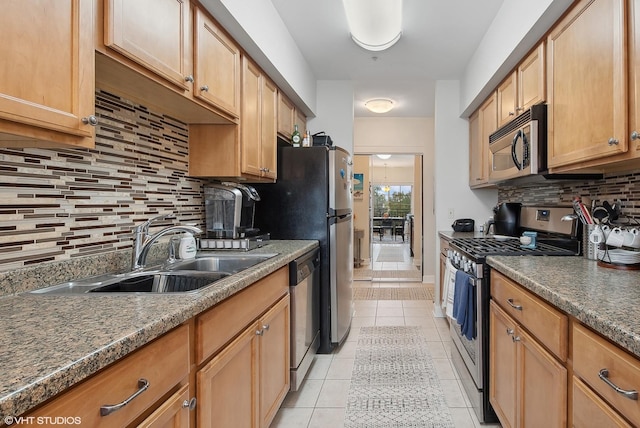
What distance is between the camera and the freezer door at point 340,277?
2834 mm

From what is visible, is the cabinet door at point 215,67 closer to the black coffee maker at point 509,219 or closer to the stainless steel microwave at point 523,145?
the stainless steel microwave at point 523,145

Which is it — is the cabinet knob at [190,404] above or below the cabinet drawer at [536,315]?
below

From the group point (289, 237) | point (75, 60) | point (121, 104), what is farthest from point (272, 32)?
point (75, 60)

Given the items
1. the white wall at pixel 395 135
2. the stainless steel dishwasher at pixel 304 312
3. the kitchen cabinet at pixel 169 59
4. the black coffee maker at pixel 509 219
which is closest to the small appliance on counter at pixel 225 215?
the stainless steel dishwasher at pixel 304 312

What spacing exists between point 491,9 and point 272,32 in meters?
1.49

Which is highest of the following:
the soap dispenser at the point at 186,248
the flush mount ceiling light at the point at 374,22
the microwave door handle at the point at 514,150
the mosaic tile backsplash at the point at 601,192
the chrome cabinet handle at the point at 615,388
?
the flush mount ceiling light at the point at 374,22

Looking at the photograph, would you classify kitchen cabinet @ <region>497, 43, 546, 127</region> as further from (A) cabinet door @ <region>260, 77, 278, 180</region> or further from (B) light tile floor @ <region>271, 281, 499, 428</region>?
(B) light tile floor @ <region>271, 281, 499, 428</region>

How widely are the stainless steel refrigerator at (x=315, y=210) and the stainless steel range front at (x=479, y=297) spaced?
0.88m

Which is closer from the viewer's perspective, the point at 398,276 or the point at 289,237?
the point at 289,237

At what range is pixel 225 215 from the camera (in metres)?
2.38

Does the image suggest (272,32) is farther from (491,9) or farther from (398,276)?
(398,276)

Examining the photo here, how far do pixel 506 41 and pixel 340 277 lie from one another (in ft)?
6.61

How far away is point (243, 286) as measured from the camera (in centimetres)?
134

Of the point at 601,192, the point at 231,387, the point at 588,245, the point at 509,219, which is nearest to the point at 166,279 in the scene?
the point at 231,387
